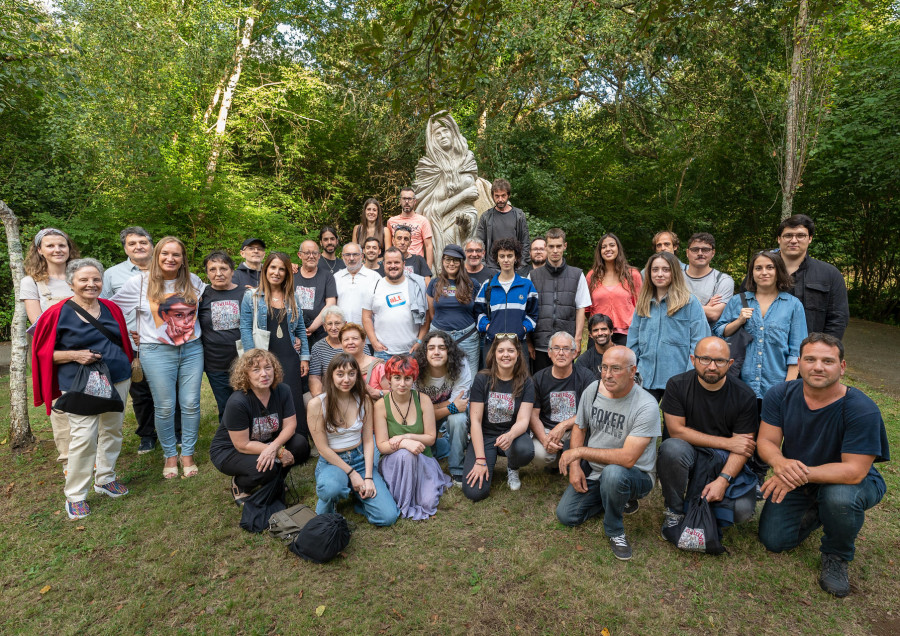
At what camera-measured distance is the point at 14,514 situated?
11.7 ft

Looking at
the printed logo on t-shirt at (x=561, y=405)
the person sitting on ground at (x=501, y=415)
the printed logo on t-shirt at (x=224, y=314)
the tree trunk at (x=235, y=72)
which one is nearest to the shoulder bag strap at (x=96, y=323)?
the printed logo on t-shirt at (x=224, y=314)

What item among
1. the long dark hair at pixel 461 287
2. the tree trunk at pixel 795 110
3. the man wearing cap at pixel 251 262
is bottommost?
the long dark hair at pixel 461 287

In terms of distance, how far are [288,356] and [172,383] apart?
2.89 feet

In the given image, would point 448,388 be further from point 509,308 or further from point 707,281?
point 707,281

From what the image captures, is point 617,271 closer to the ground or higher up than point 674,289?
higher up

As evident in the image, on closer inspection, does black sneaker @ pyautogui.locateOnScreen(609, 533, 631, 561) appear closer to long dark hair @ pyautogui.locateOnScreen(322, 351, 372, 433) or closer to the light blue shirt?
long dark hair @ pyautogui.locateOnScreen(322, 351, 372, 433)

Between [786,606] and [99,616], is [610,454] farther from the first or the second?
[99,616]

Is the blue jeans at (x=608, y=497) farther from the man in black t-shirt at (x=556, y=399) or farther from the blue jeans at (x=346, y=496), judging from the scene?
the blue jeans at (x=346, y=496)

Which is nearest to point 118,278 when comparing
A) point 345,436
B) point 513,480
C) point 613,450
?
point 345,436

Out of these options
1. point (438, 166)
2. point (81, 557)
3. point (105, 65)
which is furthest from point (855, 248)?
point (105, 65)

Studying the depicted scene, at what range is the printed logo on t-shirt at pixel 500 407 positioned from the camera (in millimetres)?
3805

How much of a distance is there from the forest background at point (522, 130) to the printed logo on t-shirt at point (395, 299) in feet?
15.9

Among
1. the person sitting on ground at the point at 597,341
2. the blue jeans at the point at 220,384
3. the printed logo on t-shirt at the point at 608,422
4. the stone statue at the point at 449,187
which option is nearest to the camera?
the printed logo on t-shirt at the point at 608,422

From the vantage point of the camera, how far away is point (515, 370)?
3.87 metres
